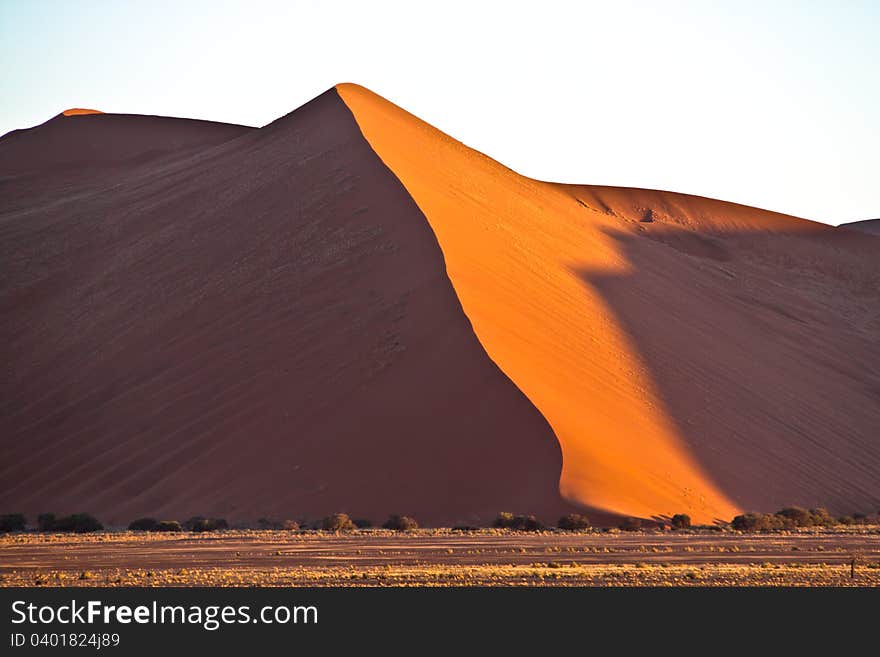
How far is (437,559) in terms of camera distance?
81.3ft

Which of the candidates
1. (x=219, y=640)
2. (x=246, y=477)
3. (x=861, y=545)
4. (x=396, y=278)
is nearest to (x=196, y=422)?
(x=246, y=477)

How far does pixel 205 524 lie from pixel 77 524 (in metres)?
3.73

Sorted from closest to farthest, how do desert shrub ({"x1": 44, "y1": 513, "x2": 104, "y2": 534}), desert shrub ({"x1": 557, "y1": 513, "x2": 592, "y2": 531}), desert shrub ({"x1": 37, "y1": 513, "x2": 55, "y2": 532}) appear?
desert shrub ({"x1": 557, "y1": 513, "x2": 592, "y2": 531}), desert shrub ({"x1": 44, "y1": 513, "x2": 104, "y2": 534}), desert shrub ({"x1": 37, "y1": 513, "x2": 55, "y2": 532})

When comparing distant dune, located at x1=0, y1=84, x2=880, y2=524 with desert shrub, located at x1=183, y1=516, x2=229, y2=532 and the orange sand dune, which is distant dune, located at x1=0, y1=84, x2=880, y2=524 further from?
desert shrub, located at x1=183, y1=516, x2=229, y2=532

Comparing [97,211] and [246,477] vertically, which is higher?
[97,211]

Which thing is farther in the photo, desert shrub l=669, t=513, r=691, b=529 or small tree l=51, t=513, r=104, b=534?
small tree l=51, t=513, r=104, b=534

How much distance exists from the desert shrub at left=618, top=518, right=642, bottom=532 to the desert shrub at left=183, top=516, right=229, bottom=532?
865 cm

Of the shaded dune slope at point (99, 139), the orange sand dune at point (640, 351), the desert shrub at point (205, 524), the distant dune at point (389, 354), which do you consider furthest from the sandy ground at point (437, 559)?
the shaded dune slope at point (99, 139)

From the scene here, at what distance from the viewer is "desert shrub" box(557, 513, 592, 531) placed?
107 ft

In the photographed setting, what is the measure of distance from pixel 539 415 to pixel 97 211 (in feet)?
105

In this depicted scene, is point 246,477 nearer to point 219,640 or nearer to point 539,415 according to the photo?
point 539,415

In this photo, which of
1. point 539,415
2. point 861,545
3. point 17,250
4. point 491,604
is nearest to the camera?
point 491,604

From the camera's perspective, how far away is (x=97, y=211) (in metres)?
63.7

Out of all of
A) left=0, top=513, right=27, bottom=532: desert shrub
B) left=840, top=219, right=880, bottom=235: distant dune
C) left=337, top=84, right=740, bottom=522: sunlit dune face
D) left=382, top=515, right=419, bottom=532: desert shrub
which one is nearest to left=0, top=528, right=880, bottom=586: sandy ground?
left=382, top=515, right=419, bottom=532: desert shrub
